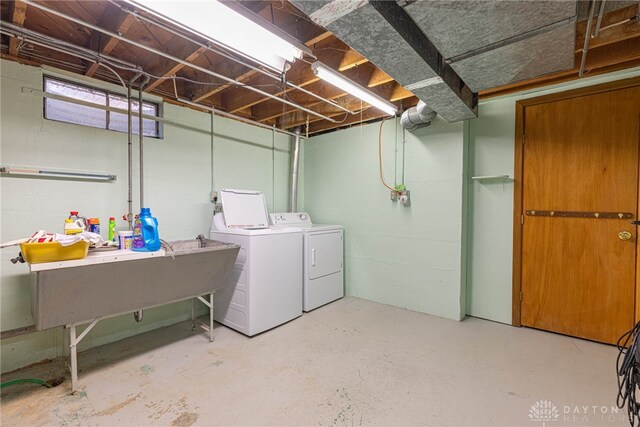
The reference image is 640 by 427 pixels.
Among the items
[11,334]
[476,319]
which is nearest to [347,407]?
[476,319]

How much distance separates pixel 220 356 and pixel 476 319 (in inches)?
105

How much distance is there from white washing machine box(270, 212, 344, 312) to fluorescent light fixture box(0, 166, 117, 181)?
1.74 meters

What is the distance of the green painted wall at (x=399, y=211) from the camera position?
10.2 feet

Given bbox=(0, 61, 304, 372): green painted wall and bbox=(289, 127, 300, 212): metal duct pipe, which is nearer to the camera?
bbox=(0, 61, 304, 372): green painted wall

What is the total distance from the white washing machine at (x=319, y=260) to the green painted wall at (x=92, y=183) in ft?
2.74

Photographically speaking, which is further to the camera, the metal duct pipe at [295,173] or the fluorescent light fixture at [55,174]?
the metal duct pipe at [295,173]

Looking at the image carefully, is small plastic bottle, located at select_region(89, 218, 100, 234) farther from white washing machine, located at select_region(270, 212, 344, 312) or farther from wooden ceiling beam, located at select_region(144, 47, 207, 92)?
white washing machine, located at select_region(270, 212, 344, 312)

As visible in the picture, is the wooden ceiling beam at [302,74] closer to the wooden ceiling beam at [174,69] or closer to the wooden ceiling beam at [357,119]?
the wooden ceiling beam at [174,69]

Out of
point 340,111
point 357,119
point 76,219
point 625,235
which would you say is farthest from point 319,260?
point 625,235

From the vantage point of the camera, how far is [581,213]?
262cm

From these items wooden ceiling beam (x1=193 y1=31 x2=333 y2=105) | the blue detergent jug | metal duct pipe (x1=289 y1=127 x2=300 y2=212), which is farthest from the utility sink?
metal duct pipe (x1=289 y1=127 x2=300 y2=212)

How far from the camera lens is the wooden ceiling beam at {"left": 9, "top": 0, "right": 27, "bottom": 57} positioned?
1699mm
